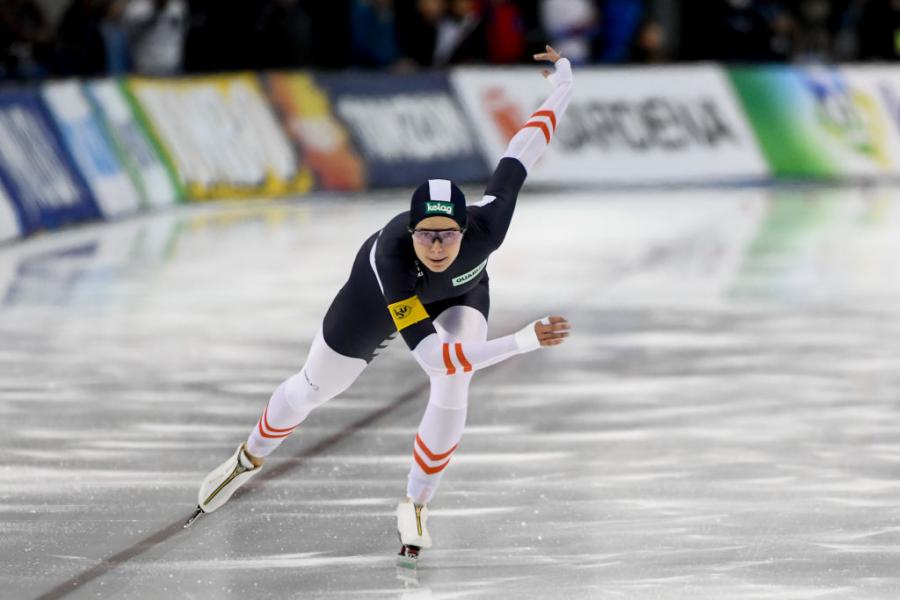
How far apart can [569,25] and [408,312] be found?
15.6m

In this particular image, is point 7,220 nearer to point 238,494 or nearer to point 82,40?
point 82,40

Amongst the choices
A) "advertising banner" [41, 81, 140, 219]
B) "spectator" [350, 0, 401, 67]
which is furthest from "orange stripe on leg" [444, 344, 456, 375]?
"spectator" [350, 0, 401, 67]

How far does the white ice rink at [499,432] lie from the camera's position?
18.9ft

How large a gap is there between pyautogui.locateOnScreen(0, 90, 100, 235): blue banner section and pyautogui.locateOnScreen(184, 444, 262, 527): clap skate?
864 centimetres

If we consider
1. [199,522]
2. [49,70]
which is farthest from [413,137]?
[199,522]

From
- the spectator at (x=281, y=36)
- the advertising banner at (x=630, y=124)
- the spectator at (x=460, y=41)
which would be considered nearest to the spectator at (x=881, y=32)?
the advertising banner at (x=630, y=124)

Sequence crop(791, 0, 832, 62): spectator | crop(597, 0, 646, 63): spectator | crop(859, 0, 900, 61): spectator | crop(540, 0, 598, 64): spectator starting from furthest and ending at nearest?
crop(791, 0, 832, 62): spectator → crop(859, 0, 900, 61): spectator → crop(597, 0, 646, 63): spectator → crop(540, 0, 598, 64): spectator

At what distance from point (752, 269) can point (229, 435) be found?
6.63 m

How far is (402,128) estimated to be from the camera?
790 inches

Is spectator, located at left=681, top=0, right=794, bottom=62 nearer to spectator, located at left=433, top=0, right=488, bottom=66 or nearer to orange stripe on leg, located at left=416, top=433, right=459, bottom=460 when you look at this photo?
spectator, located at left=433, top=0, right=488, bottom=66

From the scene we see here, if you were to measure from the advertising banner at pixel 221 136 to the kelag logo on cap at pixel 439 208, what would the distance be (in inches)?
485

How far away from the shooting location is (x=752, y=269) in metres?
13.8

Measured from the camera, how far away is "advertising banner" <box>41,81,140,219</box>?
16062 mm

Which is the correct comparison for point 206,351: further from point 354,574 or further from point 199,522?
point 354,574
